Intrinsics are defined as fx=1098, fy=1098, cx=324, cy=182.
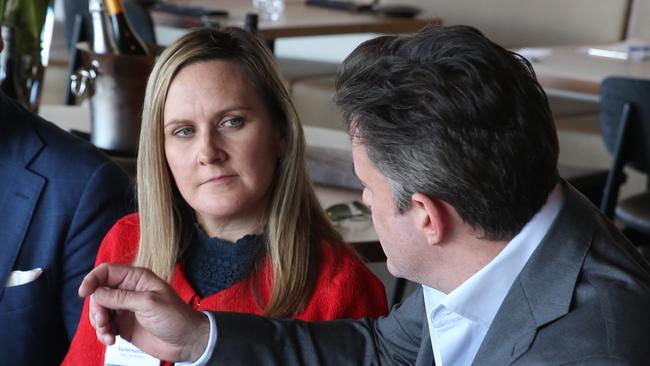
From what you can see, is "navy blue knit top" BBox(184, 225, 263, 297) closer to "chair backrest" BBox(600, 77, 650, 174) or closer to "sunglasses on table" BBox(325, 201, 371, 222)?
"sunglasses on table" BBox(325, 201, 371, 222)

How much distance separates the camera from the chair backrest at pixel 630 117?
3.26 metres

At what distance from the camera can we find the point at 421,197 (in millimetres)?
1137

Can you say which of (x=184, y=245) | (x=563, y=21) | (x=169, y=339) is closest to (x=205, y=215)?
(x=184, y=245)

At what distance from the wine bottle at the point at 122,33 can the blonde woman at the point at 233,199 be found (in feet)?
2.54

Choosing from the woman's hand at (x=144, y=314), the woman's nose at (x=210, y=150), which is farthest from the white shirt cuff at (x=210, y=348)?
the woman's nose at (x=210, y=150)

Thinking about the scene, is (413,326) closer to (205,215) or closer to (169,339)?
(169,339)

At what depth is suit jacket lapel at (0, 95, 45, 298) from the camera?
1842mm

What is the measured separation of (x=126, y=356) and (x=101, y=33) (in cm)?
103

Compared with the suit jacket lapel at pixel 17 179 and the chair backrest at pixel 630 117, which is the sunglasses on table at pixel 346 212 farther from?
the chair backrest at pixel 630 117

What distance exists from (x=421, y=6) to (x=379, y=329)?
412cm

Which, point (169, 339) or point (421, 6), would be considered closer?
point (169, 339)

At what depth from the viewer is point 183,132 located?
1637mm

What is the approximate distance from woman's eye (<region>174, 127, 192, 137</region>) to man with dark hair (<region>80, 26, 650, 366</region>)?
17.7 inches

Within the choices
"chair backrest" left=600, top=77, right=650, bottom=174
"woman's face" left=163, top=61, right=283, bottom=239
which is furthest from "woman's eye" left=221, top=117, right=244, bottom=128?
"chair backrest" left=600, top=77, right=650, bottom=174
